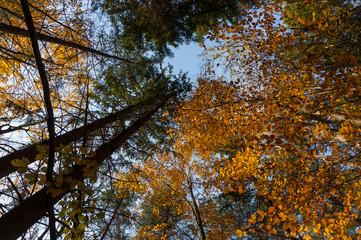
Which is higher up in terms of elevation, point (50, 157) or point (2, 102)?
point (2, 102)

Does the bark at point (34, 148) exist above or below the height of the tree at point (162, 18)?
below

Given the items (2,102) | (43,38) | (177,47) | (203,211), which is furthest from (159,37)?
(203,211)

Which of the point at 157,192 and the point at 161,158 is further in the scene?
the point at 161,158

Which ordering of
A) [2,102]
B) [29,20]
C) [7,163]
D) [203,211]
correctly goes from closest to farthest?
1. [29,20]
2. [7,163]
3. [2,102]
4. [203,211]

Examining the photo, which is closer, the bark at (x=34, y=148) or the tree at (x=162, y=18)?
the bark at (x=34, y=148)

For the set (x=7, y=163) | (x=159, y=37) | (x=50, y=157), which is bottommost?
(x=50, y=157)

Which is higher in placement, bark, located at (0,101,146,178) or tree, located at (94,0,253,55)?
tree, located at (94,0,253,55)

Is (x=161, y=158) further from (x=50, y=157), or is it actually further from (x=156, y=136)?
(x=50, y=157)

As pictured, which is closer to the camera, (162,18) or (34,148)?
(34,148)

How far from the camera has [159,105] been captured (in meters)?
7.54

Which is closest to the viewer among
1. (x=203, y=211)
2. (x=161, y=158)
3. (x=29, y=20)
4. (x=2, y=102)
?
(x=29, y=20)

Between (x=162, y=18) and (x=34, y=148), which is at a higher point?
(x=162, y=18)

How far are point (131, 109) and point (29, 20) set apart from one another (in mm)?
4979

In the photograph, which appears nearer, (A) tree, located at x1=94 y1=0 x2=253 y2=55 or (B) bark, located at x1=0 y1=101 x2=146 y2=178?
(B) bark, located at x1=0 y1=101 x2=146 y2=178
